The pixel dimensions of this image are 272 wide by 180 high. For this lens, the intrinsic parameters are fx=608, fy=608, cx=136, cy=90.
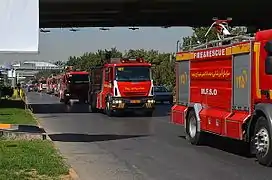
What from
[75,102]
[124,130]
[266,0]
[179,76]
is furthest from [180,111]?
[75,102]

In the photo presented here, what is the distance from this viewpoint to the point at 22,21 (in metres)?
10.8

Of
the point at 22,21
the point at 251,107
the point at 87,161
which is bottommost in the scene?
the point at 87,161

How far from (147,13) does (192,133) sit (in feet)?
77.1

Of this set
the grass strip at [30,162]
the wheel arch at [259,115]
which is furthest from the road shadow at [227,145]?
the grass strip at [30,162]

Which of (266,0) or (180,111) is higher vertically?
(266,0)

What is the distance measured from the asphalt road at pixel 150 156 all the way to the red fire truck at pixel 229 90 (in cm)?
57

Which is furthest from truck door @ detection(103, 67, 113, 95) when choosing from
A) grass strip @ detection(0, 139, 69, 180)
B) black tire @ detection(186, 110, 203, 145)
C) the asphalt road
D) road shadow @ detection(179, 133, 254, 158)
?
grass strip @ detection(0, 139, 69, 180)

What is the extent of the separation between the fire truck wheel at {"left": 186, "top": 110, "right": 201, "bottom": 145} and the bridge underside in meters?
17.4

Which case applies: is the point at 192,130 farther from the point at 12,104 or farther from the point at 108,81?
the point at 12,104

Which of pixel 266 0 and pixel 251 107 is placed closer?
pixel 251 107

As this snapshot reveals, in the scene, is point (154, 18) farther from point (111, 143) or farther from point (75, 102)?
point (111, 143)

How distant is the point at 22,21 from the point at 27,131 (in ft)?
23.1

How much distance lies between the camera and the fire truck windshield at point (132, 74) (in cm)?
3098

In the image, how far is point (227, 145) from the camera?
1691cm
